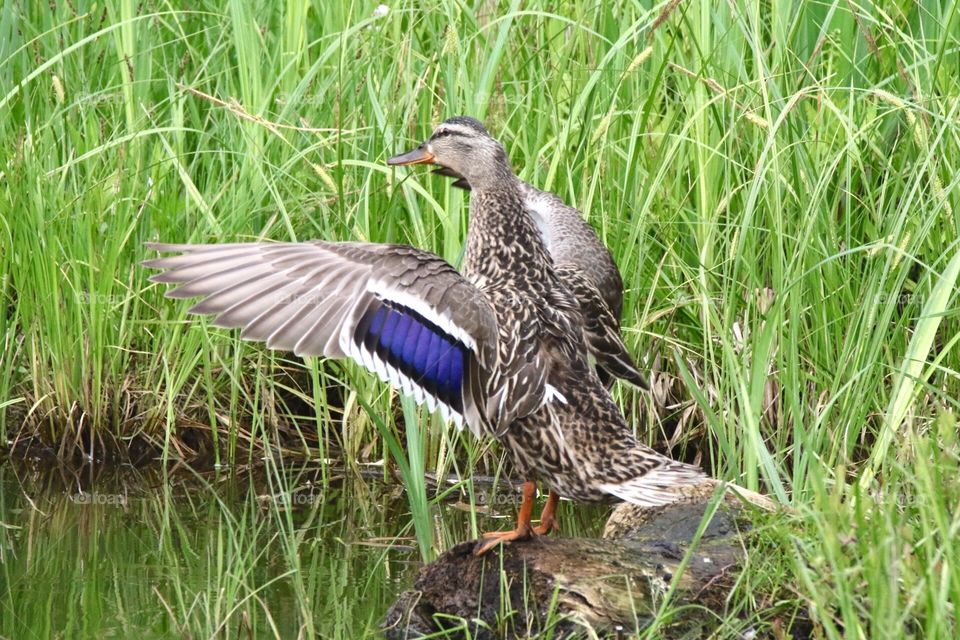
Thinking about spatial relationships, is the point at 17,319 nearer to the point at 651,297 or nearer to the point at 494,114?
the point at 494,114

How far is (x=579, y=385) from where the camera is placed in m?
4.00

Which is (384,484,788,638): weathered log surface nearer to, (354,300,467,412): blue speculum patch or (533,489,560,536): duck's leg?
(533,489,560,536): duck's leg

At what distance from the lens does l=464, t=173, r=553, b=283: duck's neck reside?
422cm

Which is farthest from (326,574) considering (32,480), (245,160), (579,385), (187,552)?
(245,160)

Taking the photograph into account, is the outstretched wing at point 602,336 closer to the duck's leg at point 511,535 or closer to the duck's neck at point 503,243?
the duck's neck at point 503,243

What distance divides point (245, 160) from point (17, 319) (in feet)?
3.26

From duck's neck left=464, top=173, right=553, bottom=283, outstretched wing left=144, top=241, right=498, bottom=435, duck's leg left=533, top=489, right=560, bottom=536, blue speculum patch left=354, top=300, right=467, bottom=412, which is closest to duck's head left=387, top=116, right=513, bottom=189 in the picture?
duck's neck left=464, top=173, right=553, bottom=283

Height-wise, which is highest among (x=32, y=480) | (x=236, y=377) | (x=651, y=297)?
(x=651, y=297)

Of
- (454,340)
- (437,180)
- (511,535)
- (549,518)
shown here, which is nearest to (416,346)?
(454,340)

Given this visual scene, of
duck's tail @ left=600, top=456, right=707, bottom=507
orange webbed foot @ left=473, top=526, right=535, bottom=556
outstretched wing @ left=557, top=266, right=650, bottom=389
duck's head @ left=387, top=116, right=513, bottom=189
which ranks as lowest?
orange webbed foot @ left=473, top=526, right=535, bottom=556

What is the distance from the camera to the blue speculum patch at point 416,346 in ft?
12.4

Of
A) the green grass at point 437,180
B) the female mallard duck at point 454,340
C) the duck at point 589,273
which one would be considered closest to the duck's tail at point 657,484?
the female mallard duck at point 454,340

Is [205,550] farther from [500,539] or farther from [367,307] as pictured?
[500,539]

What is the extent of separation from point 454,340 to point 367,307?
9.9 inches
